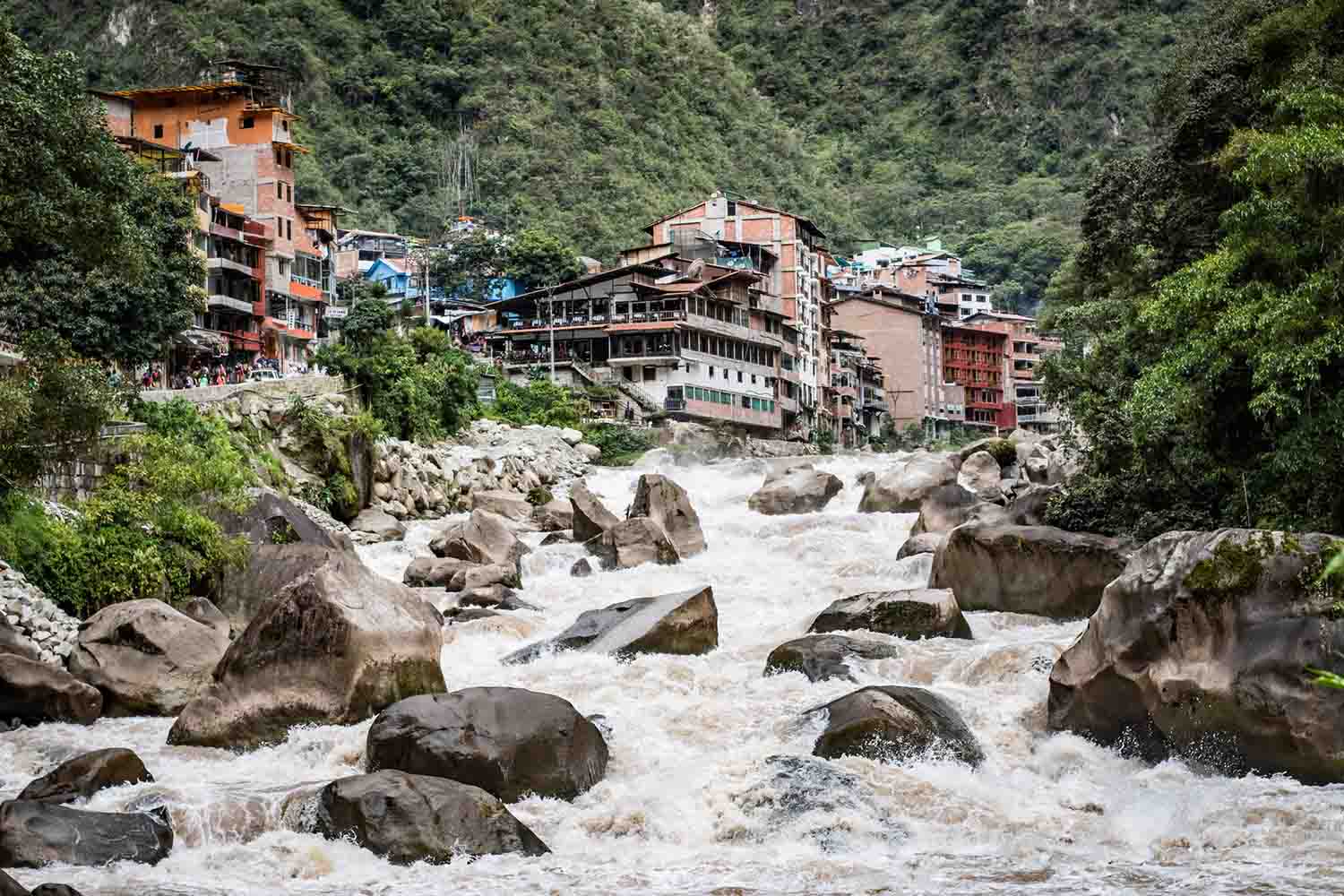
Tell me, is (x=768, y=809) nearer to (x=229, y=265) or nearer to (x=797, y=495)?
(x=797, y=495)

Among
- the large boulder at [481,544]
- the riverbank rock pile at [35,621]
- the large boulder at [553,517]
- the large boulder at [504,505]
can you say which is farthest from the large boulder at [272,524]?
the large boulder at [504,505]

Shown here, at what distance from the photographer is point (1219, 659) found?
60.8 feet

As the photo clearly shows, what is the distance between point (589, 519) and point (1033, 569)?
48.3 feet

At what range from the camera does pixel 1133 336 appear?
114 ft

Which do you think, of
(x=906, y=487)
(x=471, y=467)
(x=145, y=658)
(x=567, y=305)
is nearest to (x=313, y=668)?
(x=145, y=658)

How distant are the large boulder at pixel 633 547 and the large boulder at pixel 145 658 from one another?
13.6 meters

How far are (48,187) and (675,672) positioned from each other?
12.6m

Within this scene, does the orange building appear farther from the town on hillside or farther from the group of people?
the group of people

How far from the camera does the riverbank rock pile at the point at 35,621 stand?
75.8 feet

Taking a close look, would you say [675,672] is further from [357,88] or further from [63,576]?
[357,88]

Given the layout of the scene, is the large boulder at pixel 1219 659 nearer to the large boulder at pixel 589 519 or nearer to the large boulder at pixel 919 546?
the large boulder at pixel 919 546

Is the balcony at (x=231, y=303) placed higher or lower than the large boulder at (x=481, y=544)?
higher

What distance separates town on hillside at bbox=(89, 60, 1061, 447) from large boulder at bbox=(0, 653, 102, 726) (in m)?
30.6

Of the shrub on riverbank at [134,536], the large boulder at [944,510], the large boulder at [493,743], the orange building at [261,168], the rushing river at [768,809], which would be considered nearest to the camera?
the rushing river at [768,809]
